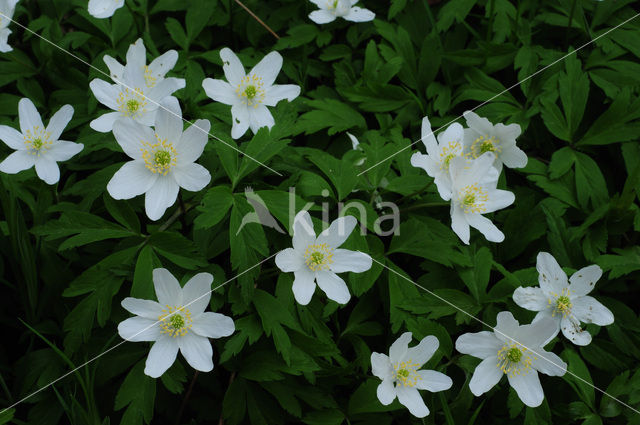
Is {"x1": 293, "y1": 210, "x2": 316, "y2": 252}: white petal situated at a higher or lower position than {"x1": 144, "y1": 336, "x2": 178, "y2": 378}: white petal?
higher

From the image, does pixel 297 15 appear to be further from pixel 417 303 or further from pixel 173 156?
pixel 417 303

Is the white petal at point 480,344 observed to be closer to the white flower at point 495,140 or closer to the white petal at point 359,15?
the white flower at point 495,140

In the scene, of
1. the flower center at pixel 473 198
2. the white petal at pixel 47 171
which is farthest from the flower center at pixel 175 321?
the flower center at pixel 473 198

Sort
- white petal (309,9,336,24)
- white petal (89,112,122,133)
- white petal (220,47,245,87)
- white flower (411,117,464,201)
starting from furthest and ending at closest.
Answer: white petal (309,9,336,24) < white petal (220,47,245,87) < white petal (89,112,122,133) < white flower (411,117,464,201)

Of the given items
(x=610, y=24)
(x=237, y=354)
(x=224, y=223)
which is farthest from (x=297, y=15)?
(x=237, y=354)

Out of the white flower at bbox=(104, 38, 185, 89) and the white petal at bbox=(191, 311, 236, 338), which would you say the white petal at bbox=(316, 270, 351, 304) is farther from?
the white flower at bbox=(104, 38, 185, 89)

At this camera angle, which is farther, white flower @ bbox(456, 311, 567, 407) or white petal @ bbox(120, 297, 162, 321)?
white flower @ bbox(456, 311, 567, 407)

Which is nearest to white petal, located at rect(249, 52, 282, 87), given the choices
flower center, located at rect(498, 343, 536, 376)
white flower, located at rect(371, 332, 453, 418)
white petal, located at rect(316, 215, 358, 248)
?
white petal, located at rect(316, 215, 358, 248)
